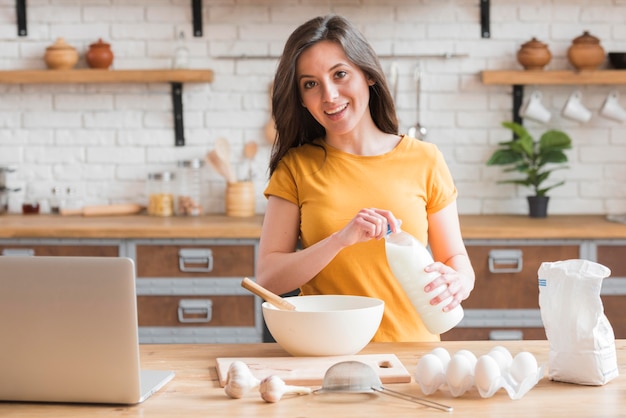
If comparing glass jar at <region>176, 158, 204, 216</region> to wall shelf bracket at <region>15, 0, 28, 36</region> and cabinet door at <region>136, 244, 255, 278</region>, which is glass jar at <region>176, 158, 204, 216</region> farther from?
wall shelf bracket at <region>15, 0, 28, 36</region>

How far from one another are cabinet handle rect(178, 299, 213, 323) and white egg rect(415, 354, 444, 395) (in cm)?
221

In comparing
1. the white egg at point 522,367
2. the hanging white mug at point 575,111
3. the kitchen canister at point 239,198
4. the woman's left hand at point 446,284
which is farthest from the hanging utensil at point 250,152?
the white egg at point 522,367

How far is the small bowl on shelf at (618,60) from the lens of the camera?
3.99m

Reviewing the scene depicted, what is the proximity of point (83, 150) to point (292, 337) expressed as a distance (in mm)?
2774

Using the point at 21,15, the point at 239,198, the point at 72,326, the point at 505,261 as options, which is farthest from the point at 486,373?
the point at 21,15

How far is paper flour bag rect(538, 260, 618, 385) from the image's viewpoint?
1513 mm

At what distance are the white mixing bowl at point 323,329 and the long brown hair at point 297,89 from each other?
703 mm

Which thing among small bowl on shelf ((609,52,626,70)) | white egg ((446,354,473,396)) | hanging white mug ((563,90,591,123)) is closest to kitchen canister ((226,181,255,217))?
hanging white mug ((563,90,591,123))

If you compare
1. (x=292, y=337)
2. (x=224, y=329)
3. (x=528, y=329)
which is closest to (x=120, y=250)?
(x=224, y=329)

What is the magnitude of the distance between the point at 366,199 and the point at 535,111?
202 cm

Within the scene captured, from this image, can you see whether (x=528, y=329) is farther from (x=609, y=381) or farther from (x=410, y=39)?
(x=609, y=381)

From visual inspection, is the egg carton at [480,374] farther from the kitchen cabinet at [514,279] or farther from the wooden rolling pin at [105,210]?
the wooden rolling pin at [105,210]

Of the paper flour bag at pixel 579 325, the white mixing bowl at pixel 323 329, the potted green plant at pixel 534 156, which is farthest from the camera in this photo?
the potted green plant at pixel 534 156

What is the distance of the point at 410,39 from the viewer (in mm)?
4141
